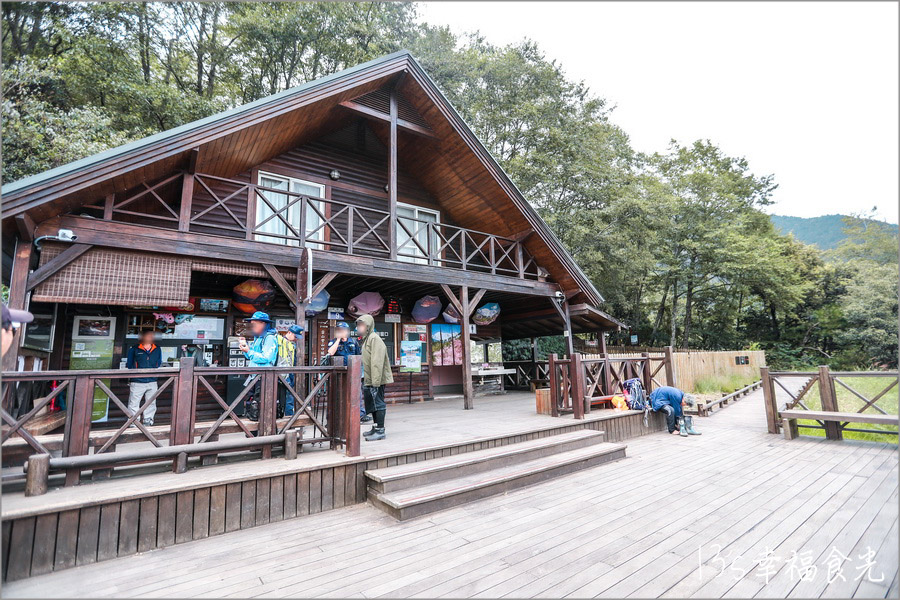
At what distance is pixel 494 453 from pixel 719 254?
2269 cm

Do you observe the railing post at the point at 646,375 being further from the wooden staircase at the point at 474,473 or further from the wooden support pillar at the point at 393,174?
the wooden support pillar at the point at 393,174

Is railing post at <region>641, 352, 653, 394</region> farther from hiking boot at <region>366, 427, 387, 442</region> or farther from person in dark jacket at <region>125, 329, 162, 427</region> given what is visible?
person in dark jacket at <region>125, 329, 162, 427</region>

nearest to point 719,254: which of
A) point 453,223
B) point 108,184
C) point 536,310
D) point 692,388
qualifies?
point 692,388

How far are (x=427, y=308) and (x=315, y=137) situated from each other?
14.8 ft

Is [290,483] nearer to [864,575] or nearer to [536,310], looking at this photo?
[864,575]

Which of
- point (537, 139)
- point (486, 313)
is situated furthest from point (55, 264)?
point (537, 139)

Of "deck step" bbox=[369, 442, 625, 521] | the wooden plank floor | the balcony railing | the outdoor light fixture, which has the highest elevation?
the balcony railing

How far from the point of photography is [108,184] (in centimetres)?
570

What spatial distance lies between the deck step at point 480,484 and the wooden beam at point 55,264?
4630mm

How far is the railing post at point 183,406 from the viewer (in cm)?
395

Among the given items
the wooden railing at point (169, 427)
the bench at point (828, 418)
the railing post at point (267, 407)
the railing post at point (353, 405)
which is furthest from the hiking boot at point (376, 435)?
the bench at point (828, 418)

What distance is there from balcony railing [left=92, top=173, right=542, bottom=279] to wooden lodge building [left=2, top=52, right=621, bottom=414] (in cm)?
4

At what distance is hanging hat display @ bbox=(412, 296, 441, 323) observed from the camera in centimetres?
999

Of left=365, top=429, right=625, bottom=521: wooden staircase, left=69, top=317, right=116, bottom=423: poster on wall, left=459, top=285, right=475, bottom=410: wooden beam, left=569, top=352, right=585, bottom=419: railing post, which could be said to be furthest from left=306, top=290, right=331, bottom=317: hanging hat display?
left=569, top=352, right=585, bottom=419: railing post
